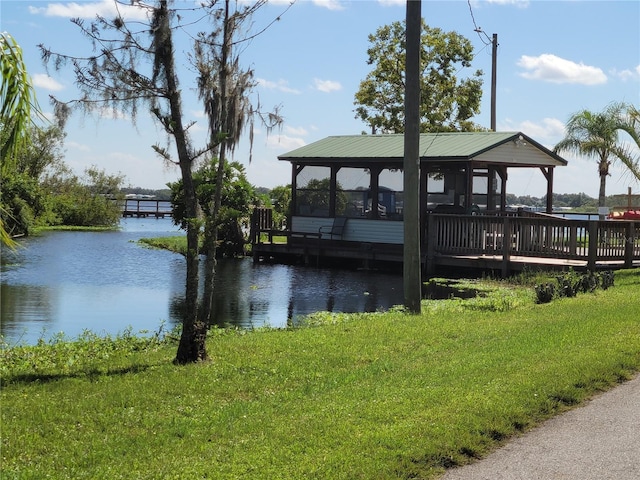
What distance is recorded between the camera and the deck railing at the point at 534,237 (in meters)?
22.0

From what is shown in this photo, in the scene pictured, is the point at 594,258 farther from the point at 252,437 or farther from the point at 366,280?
the point at 252,437

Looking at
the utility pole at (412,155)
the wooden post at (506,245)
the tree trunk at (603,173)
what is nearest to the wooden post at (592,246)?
the wooden post at (506,245)

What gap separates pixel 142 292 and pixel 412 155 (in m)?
9.36

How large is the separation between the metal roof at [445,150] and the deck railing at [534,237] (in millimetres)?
2150

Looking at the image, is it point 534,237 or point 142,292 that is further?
point 534,237

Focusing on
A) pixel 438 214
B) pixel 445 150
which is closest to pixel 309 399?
pixel 438 214

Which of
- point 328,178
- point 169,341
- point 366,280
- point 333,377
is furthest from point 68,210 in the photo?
point 333,377

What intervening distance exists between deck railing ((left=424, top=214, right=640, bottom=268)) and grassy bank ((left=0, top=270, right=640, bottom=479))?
10343 mm

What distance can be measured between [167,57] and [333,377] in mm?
3892

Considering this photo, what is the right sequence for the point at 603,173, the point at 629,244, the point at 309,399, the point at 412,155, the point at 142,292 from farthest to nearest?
the point at 603,173 < the point at 629,244 < the point at 142,292 < the point at 412,155 < the point at 309,399

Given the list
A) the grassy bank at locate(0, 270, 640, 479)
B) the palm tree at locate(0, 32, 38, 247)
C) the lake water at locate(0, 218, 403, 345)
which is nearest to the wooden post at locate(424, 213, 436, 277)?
the lake water at locate(0, 218, 403, 345)

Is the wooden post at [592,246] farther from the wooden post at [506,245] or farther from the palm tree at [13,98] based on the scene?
the palm tree at [13,98]

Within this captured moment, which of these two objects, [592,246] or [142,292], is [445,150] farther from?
[142,292]

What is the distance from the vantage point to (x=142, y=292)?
21.0 metres
